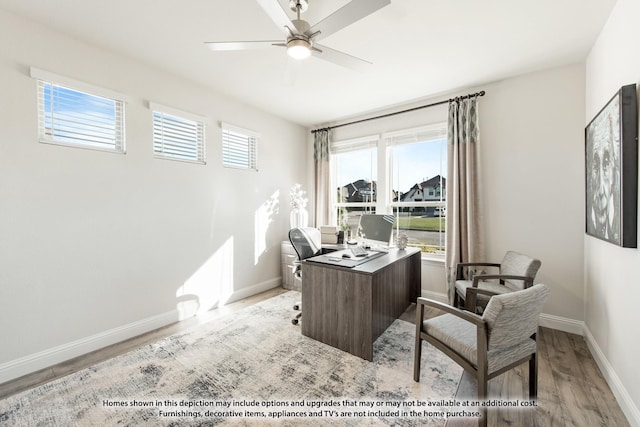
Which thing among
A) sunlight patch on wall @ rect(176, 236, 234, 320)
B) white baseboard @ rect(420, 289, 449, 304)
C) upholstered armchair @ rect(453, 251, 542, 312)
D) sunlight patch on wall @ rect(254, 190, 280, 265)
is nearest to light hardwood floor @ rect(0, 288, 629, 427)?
sunlight patch on wall @ rect(176, 236, 234, 320)

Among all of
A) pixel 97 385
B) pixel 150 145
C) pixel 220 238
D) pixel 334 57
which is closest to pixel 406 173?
pixel 334 57

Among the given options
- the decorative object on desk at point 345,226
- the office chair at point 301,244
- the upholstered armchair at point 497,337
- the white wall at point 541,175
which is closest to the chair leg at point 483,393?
the upholstered armchair at point 497,337

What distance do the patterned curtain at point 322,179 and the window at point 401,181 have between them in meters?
0.15

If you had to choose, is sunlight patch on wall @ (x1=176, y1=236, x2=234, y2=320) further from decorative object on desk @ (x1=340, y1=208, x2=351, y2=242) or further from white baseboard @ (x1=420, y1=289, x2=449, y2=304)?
white baseboard @ (x1=420, y1=289, x2=449, y2=304)

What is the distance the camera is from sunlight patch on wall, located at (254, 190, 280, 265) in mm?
3904

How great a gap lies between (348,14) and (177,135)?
7.69ft

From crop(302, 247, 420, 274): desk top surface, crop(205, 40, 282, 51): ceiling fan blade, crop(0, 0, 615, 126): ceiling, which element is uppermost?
crop(0, 0, 615, 126): ceiling

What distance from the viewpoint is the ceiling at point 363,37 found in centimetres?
189

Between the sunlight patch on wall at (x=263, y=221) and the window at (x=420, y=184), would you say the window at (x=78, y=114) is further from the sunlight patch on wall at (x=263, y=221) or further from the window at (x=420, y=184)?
the window at (x=420, y=184)

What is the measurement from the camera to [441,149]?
3518 millimetres

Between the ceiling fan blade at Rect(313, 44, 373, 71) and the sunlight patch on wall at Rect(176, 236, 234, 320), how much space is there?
98.8 inches

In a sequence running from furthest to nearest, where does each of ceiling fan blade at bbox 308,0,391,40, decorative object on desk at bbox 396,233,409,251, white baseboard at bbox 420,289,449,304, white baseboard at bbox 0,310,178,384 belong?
1. white baseboard at bbox 420,289,449,304
2. decorative object on desk at bbox 396,233,409,251
3. white baseboard at bbox 0,310,178,384
4. ceiling fan blade at bbox 308,0,391,40

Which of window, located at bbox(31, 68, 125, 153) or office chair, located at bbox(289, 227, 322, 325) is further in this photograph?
office chair, located at bbox(289, 227, 322, 325)

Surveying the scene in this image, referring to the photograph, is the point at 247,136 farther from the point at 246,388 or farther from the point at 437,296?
the point at 437,296
